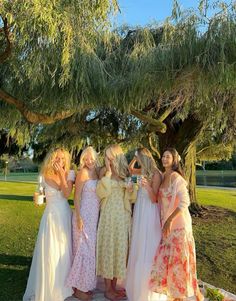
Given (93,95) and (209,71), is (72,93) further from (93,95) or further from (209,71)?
(209,71)

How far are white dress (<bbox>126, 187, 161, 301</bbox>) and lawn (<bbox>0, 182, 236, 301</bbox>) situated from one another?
1.65 meters

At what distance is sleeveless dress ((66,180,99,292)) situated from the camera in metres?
5.14

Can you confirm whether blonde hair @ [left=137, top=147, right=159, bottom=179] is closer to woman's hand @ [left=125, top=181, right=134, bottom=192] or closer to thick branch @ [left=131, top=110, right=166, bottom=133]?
woman's hand @ [left=125, top=181, right=134, bottom=192]

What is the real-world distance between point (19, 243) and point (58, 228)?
4.64m

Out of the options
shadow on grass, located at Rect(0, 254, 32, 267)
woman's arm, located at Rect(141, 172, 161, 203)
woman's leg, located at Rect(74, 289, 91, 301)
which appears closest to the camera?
woman's arm, located at Rect(141, 172, 161, 203)

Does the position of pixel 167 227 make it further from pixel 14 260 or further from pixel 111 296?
pixel 14 260

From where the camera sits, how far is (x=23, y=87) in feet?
20.9

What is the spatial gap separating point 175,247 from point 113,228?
0.76 metres

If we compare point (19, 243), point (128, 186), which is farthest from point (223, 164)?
point (128, 186)

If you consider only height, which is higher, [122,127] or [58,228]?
[122,127]

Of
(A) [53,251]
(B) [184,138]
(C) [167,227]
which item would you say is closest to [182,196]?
(C) [167,227]

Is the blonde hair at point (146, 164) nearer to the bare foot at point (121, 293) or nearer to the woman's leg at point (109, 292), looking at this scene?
the woman's leg at point (109, 292)

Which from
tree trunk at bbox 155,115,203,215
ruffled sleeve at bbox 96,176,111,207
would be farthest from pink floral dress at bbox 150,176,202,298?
tree trunk at bbox 155,115,203,215

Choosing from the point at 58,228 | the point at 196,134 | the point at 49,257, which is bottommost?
the point at 49,257
